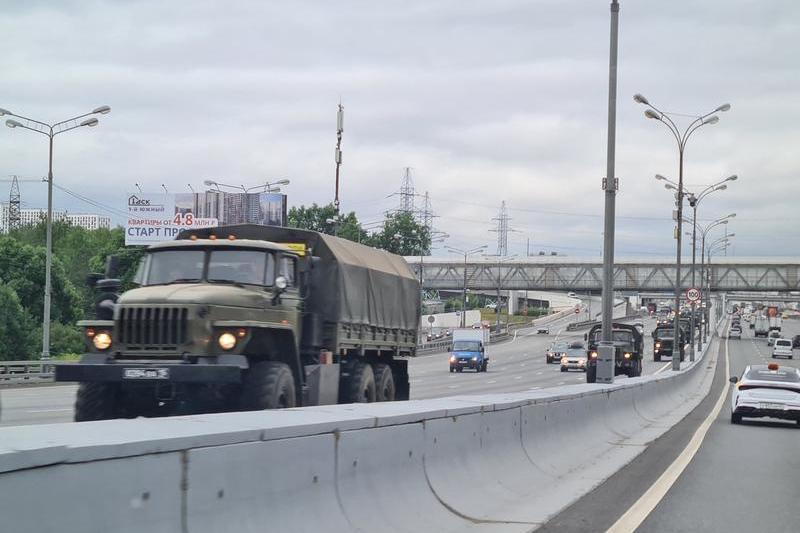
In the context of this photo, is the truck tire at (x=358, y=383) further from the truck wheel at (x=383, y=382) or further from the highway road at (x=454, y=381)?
the highway road at (x=454, y=381)

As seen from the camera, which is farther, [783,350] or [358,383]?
[783,350]

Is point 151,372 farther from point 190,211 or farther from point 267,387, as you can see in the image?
point 190,211

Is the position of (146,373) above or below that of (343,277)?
below

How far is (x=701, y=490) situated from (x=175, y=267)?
309 inches

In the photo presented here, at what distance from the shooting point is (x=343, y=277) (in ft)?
58.5

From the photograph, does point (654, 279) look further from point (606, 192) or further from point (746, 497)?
point (746, 497)

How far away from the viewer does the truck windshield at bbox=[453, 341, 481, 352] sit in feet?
212

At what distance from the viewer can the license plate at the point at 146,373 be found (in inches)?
523

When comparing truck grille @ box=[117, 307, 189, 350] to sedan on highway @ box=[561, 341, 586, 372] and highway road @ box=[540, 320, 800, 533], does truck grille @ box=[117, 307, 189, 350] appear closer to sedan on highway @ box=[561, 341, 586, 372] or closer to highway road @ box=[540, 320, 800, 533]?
highway road @ box=[540, 320, 800, 533]

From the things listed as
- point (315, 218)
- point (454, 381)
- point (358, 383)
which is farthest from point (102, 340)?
point (315, 218)

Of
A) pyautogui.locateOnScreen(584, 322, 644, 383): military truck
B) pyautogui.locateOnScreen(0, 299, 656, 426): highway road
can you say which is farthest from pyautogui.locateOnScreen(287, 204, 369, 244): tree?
pyautogui.locateOnScreen(584, 322, 644, 383): military truck

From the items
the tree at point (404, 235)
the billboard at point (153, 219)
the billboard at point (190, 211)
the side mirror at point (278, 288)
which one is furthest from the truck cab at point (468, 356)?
the tree at point (404, 235)

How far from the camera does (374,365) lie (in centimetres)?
2011

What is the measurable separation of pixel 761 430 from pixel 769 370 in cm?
236
